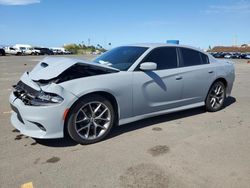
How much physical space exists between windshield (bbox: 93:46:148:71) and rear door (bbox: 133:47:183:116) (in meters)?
0.19

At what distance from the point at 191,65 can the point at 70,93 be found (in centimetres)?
280

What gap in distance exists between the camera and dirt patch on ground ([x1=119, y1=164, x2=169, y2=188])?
2936 mm

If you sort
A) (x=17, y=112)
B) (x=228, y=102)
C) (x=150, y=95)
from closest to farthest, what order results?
1. (x=17, y=112)
2. (x=150, y=95)
3. (x=228, y=102)

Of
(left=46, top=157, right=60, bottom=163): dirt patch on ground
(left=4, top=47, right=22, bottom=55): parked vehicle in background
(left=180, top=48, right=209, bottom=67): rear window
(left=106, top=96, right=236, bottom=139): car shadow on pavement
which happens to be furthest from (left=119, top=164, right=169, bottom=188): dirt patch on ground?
(left=4, top=47, right=22, bottom=55): parked vehicle in background

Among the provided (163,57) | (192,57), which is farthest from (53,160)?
(192,57)

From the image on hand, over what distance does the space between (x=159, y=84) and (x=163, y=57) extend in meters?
0.61

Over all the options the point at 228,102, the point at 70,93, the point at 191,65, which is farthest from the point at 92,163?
the point at 228,102

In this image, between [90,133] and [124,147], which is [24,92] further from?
[124,147]

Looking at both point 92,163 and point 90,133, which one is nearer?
point 92,163

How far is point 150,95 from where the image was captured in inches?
181

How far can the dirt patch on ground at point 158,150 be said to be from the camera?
3.75 meters

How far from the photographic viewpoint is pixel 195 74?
5.36m

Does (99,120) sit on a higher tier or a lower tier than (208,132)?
higher

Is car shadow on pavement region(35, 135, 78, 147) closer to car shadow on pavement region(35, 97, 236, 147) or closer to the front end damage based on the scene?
car shadow on pavement region(35, 97, 236, 147)
